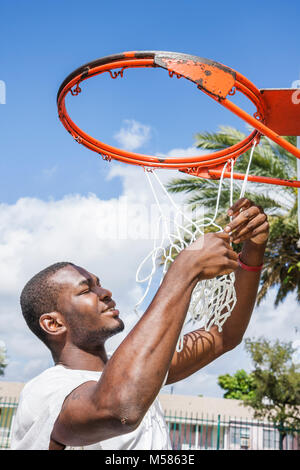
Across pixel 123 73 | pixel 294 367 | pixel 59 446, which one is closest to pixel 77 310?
pixel 59 446

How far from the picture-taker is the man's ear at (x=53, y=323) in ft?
7.41

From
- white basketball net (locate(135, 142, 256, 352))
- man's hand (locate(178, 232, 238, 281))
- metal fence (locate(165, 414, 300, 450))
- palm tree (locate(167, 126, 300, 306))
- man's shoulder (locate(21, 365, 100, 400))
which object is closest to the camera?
man's hand (locate(178, 232, 238, 281))

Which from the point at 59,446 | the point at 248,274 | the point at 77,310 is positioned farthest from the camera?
the point at 248,274

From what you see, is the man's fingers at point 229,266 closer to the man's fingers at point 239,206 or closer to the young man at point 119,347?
the young man at point 119,347

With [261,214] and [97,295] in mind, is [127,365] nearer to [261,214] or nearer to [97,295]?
[97,295]

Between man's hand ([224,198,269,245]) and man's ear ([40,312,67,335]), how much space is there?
0.90 meters

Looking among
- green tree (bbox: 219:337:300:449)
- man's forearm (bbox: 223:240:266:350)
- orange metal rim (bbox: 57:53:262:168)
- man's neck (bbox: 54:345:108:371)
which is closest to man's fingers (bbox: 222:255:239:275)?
man's forearm (bbox: 223:240:266:350)

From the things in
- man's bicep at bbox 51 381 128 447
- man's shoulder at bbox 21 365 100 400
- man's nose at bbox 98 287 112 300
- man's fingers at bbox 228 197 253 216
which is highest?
man's fingers at bbox 228 197 253 216

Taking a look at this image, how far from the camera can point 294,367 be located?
15.6 meters

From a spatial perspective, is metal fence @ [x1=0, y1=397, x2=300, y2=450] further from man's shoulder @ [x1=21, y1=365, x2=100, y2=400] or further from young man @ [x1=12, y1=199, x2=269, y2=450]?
man's shoulder @ [x1=21, y1=365, x2=100, y2=400]

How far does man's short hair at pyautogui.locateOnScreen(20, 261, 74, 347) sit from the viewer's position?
2.31 metres

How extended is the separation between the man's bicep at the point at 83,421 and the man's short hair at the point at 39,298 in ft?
2.29

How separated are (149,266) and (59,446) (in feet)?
4.20
